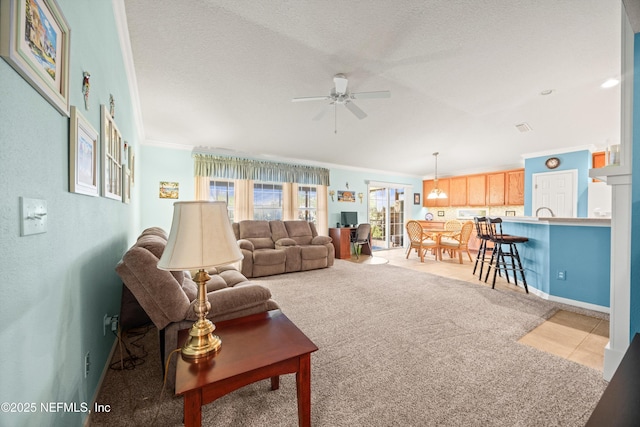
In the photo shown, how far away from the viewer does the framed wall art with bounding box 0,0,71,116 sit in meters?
0.66

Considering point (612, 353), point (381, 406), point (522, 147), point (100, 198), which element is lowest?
point (381, 406)

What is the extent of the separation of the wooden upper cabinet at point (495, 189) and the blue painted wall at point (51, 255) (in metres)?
8.18

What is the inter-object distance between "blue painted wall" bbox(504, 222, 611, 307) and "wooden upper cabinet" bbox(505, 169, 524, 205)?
3721 millimetres

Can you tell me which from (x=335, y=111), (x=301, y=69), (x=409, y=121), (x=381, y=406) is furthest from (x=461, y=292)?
(x=301, y=69)

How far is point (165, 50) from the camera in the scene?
2.57m

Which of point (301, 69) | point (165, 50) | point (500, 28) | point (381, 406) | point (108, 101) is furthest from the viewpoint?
point (301, 69)

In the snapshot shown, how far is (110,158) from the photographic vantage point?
183 centimetres

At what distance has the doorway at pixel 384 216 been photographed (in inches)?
315

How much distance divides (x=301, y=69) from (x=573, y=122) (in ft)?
15.7

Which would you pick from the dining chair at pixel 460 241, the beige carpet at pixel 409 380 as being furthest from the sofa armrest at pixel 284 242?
the dining chair at pixel 460 241

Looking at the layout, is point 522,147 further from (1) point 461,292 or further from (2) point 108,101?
(2) point 108,101

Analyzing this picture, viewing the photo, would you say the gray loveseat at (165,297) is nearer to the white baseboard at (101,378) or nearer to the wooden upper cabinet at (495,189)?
the white baseboard at (101,378)

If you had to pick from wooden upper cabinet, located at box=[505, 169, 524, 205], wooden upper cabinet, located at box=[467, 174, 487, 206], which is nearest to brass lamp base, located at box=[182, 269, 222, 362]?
wooden upper cabinet, located at box=[505, 169, 524, 205]

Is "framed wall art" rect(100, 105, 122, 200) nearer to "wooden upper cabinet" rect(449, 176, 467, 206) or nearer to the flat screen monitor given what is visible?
the flat screen monitor
